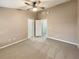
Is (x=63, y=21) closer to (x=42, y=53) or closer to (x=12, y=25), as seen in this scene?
(x=42, y=53)

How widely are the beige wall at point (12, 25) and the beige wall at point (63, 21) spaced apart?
2.35 m

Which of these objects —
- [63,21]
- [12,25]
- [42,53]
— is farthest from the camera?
[63,21]

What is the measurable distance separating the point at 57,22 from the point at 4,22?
4.11m

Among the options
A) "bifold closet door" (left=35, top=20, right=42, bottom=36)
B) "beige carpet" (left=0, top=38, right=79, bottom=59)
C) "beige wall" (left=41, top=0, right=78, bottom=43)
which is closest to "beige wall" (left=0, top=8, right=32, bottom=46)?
"beige carpet" (left=0, top=38, right=79, bottom=59)

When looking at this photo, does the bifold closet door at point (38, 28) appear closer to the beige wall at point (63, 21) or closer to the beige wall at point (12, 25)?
the beige wall at point (63, 21)

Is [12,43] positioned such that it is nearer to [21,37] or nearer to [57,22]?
[21,37]

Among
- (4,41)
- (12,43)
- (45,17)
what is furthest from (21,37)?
(45,17)

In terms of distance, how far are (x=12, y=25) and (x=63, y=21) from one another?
12.7 feet

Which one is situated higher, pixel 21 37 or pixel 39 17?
pixel 39 17

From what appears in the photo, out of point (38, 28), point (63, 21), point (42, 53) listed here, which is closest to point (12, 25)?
point (42, 53)

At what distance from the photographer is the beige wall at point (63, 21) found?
18.0 feet

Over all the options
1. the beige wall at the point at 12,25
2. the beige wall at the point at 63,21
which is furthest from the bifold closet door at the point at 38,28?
the beige wall at the point at 12,25

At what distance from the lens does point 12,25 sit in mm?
6113

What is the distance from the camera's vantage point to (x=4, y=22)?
547 centimetres
